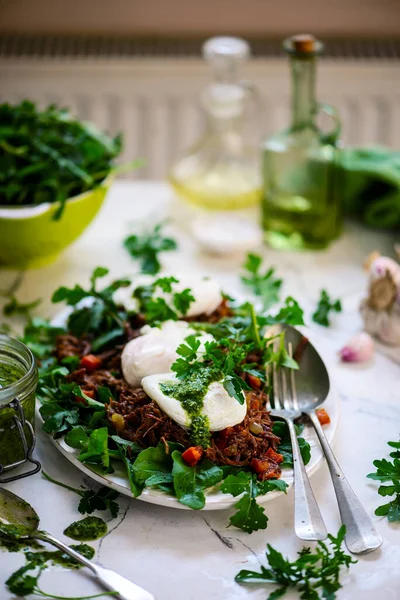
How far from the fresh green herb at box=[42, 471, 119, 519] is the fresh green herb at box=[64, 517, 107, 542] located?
0.02 m

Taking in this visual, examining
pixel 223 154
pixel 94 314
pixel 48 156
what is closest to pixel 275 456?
pixel 94 314

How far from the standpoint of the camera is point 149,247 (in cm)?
197

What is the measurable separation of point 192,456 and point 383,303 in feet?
2.18

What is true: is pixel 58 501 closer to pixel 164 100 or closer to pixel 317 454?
pixel 317 454

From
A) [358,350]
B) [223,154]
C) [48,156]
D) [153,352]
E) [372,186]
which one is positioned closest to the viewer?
[153,352]

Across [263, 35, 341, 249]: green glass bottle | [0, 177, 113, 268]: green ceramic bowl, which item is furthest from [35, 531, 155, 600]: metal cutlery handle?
[263, 35, 341, 249]: green glass bottle

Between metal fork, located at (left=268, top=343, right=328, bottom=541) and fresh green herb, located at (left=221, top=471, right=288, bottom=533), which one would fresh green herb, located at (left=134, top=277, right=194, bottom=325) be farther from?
fresh green herb, located at (left=221, top=471, right=288, bottom=533)

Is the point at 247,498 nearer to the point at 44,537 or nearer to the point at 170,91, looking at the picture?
the point at 44,537

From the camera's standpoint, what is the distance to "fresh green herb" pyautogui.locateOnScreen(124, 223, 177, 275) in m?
1.93

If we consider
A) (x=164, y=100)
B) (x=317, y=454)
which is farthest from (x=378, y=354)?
(x=164, y=100)

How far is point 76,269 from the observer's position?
195 cm

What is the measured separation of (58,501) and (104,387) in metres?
0.21

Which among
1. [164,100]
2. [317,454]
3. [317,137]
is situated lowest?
[164,100]

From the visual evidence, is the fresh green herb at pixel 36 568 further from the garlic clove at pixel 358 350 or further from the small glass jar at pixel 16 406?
the garlic clove at pixel 358 350
